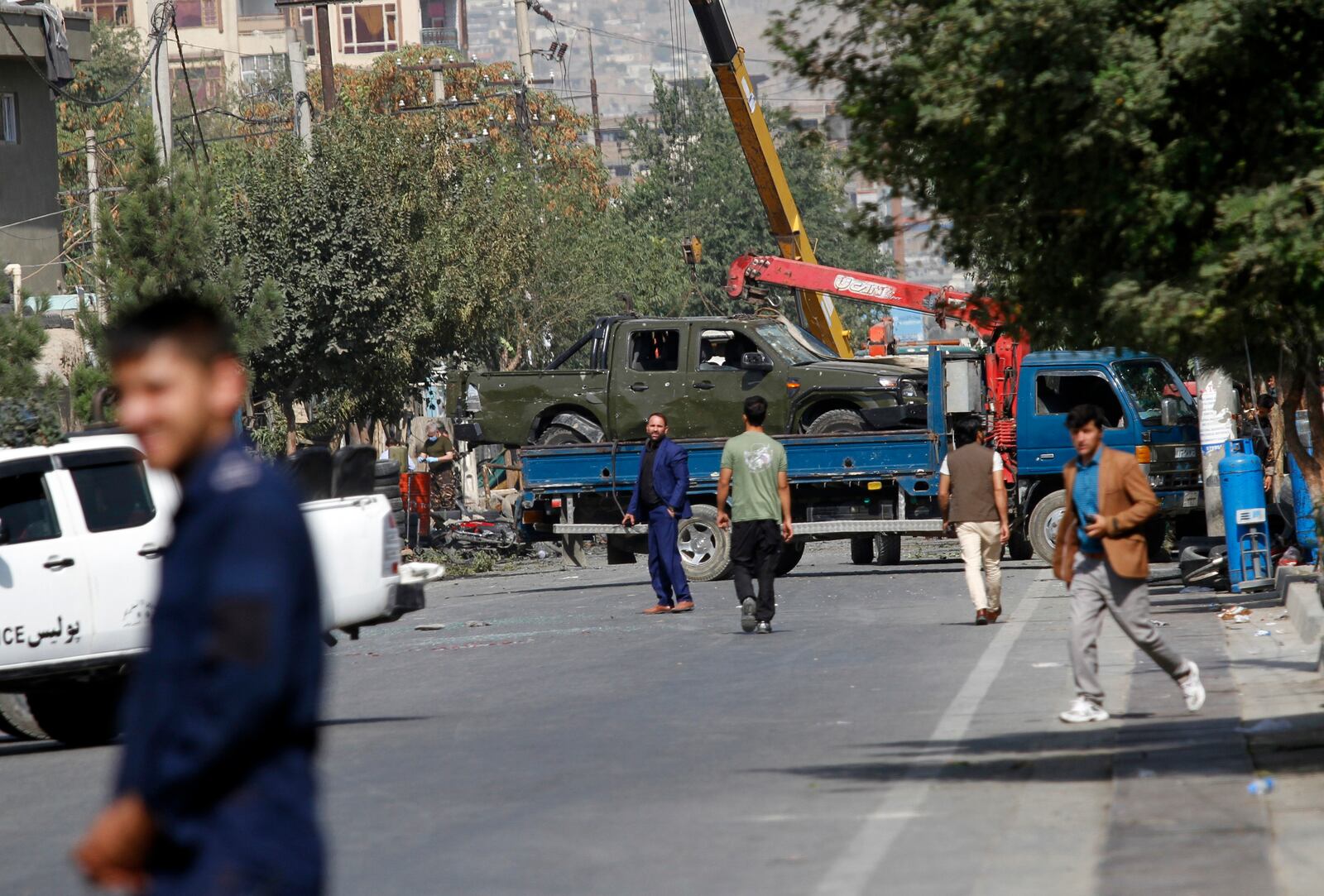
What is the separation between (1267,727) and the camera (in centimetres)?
952

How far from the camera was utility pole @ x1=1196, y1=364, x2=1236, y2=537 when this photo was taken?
66.5 feet

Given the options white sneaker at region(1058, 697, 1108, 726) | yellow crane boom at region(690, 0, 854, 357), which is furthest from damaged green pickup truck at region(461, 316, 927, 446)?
white sneaker at region(1058, 697, 1108, 726)

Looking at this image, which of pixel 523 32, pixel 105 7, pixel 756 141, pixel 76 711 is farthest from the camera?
pixel 105 7

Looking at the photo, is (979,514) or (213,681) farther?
(979,514)

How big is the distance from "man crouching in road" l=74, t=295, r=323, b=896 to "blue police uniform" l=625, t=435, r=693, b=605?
15.1m

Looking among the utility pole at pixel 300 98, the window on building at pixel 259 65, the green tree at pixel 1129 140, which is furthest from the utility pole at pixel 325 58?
the window on building at pixel 259 65

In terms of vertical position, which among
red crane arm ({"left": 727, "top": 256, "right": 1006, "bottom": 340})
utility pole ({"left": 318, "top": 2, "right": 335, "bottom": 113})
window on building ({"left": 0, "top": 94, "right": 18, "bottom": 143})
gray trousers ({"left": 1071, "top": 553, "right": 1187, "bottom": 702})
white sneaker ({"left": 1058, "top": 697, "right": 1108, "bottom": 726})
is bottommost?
white sneaker ({"left": 1058, "top": 697, "right": 1108, "bottom": 726})

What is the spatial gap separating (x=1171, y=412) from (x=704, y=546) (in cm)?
573

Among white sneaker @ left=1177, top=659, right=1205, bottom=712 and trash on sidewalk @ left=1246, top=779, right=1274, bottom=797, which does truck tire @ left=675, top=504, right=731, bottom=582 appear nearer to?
white sneaker @ left=1177, top=659, right=1205, bottom=712

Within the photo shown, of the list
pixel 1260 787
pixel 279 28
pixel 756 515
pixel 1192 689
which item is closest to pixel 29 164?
pixel 756 515

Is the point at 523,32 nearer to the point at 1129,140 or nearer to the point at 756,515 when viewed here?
the point at 756,515

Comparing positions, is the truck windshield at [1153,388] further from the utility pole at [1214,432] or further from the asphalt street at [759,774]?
the asphalt street at [759,774]

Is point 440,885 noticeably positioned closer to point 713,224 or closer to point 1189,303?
point 1189,303

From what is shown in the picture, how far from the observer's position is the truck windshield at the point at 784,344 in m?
24.8
